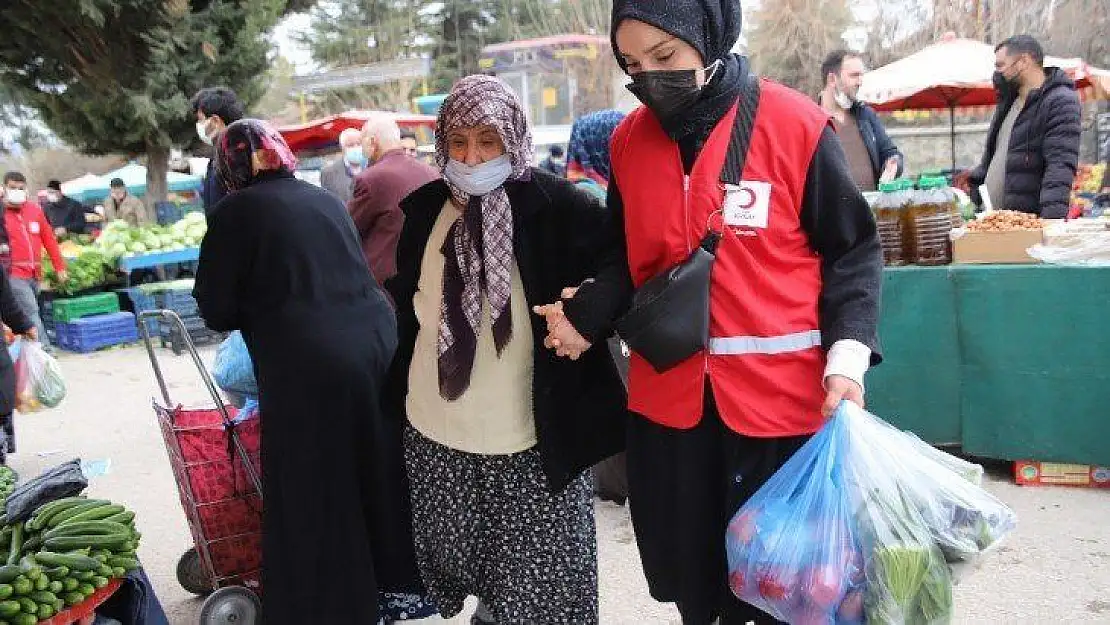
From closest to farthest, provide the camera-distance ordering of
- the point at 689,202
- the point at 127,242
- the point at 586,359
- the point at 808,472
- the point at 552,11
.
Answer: the point at 808,472, the point at 689,202, the point at 586,359, the point at 127,242, the point at 552,11

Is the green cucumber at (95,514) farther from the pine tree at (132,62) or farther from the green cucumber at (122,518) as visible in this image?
the pine tree at (132,62)

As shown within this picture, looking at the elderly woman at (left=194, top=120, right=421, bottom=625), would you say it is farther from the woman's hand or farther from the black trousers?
the woman's hand

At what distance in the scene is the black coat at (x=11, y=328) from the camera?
175 inches

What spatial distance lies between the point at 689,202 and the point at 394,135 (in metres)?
3.63

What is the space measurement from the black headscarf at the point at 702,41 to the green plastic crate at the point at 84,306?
1017 centimetres

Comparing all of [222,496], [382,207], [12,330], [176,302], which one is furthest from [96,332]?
[222,496]

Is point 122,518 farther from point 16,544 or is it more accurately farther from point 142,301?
point 142,301

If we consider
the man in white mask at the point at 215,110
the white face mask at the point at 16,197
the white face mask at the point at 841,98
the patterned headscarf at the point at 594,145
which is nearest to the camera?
the patterned headscarf at the point at 594,145

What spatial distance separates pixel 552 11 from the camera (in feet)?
119

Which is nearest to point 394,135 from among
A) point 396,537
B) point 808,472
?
point 396,537

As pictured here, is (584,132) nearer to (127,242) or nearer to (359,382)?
(359,382)

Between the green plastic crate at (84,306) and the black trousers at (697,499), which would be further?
the green plastic crate at (84,306)

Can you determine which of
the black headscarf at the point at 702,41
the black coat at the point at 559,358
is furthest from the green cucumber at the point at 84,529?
the black headscarf at the point at 702,41

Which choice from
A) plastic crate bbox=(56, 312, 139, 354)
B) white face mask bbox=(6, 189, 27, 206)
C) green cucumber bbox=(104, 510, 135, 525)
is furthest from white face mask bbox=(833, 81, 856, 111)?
plastic crate bbox=(56, 312, 139, 354)
